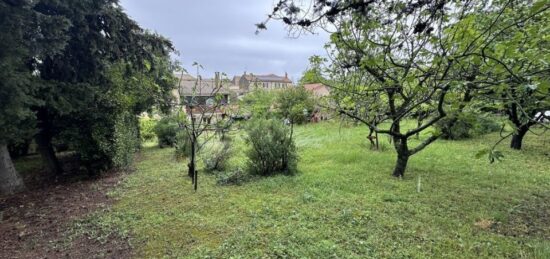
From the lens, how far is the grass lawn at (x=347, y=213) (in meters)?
3.22

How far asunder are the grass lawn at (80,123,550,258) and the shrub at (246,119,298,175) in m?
0.38

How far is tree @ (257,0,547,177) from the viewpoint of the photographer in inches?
108

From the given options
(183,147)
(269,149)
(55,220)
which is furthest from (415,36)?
(183,147)

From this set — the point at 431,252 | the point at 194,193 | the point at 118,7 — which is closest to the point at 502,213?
the point at 431,252

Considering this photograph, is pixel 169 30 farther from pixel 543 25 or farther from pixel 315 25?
pixel 543 25

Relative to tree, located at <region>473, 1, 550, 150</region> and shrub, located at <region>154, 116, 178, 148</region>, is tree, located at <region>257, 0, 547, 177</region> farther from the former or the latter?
shrub, located at <region>154, 116, 178, 148</region>

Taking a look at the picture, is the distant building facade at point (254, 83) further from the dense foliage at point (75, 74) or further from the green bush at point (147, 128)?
the green bush at point (147, 128)

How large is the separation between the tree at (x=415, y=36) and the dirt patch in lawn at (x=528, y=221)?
1.49 m

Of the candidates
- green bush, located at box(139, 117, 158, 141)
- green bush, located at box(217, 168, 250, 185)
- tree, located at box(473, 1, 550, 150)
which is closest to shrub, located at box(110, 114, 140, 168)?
green bush, located at box(217, 168, 250, 185)

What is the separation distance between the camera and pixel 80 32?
259 inches

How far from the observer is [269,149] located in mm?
6160

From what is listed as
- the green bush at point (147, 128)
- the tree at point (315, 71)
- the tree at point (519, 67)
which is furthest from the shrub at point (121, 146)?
the tree at point (519, 67)

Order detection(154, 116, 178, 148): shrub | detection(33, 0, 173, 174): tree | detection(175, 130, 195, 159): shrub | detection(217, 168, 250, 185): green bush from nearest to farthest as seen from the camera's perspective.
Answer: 1. detection(217, 168, 250, 185): green bush
2. detection(33, 0, 173, 174): tree
3. detection(175, 130, 195, 159): shrub
4. detection(154, 116, 178, 148): shrub

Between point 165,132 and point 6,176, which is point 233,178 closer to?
point 6,176
